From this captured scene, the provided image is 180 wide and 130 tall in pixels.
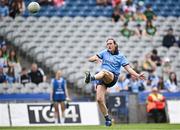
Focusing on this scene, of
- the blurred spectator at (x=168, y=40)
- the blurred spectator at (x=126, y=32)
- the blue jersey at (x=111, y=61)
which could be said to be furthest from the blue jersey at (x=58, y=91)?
the blurred spectator at (x=168, y=40)

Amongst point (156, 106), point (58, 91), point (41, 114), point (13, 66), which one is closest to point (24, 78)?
point (13, 66)

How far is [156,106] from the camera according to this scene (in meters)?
25.3

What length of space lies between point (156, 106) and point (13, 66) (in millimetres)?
5743

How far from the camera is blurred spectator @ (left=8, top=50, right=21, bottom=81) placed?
25.6 m

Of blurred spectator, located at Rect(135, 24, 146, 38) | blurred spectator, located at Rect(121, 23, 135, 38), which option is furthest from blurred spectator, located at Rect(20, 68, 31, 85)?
blurred spectator, located at Rect(135, 24, 146, 38)

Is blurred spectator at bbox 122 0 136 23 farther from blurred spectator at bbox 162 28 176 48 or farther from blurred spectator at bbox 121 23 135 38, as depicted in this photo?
blurred spectator at bbox 162 28 176 48

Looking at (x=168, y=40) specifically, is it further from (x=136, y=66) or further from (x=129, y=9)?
(x=136, y=66)

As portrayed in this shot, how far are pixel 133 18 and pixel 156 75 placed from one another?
4.85m

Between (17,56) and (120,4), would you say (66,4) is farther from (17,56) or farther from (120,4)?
(17,56)

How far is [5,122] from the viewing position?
23453 millimetres

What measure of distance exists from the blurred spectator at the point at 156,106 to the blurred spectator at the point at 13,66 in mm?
5187

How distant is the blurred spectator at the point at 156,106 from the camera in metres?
25.1

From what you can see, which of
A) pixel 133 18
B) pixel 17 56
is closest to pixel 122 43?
pixel 133 18

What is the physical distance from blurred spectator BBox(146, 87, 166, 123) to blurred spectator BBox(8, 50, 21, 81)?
5187 millimetres
